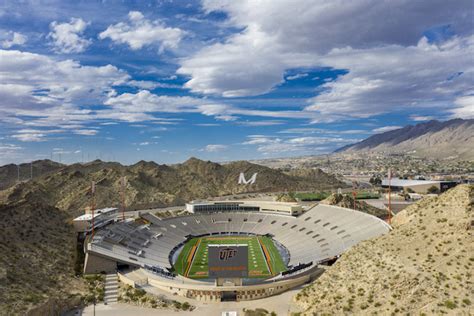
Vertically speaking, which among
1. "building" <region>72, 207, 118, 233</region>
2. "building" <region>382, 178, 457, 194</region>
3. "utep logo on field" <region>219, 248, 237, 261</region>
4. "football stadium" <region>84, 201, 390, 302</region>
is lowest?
"football stadium" <region>84, 201, 390, 302</region>

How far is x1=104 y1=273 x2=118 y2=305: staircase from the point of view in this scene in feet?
126

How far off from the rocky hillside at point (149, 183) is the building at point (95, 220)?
19.4 m

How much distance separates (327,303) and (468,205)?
16646 millimetres

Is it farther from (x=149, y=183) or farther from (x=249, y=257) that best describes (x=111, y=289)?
(x=149, y=183)

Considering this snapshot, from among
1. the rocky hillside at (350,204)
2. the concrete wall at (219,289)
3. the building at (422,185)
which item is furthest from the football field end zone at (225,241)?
the building at (422,185)

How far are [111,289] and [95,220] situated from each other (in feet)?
62.9

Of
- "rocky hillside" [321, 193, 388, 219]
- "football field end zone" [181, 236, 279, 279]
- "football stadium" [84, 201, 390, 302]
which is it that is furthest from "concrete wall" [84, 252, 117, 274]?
"rocky hillside" [321, 193, 388, 219]

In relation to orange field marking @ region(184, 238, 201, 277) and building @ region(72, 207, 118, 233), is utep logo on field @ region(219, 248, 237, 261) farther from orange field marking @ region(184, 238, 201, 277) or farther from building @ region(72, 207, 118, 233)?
building @ region(72, 207, 118, 233)

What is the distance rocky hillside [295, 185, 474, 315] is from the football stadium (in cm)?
736

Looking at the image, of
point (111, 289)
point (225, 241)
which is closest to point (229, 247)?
point (111, 289)

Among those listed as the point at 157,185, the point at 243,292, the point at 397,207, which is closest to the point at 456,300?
the point at 243,292

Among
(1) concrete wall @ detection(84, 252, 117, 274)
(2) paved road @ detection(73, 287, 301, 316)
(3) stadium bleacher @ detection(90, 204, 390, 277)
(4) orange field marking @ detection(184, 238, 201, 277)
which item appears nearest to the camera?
(2) paved road @ detection(73, 287, 301, 316)

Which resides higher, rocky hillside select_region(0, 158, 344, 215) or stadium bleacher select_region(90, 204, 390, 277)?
rocky hillside select_region(0, 158, 344, 215)

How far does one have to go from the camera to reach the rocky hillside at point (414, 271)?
27.3 m
